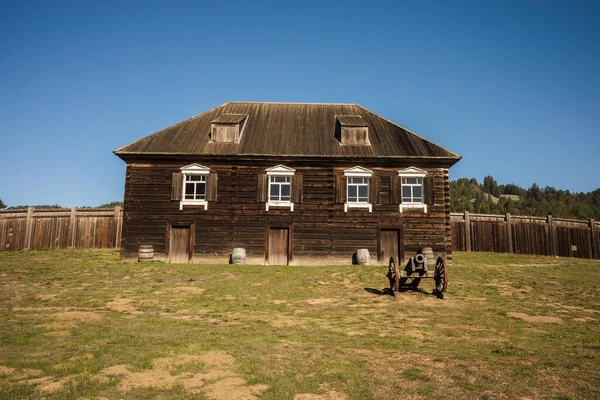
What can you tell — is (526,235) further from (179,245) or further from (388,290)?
(179,245)

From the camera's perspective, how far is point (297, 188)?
20828 mm

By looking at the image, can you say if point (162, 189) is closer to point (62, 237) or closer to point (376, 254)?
point (62, 237)

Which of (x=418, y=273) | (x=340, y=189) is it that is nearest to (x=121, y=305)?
(x=418, y=273)

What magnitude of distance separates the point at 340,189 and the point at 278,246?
14.8 feet

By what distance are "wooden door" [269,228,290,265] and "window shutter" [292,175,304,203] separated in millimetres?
1707

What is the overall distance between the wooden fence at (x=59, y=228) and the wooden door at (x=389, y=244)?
54.5 ft

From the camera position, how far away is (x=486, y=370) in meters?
6.40

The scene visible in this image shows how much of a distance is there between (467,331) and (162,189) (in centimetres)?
1680

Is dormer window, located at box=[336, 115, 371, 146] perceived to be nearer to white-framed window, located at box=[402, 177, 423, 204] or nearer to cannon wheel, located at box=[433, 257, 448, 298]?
white-framed window, located at box=[402, 177, 423, 204]

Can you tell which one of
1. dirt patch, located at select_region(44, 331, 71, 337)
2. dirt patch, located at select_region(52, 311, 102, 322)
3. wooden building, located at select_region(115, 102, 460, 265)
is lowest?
dirt patch, located at select_region(44, 331, 71, 337)

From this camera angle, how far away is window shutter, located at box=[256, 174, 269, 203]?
2075cm

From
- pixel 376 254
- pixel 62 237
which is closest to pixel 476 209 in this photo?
pixel 376 254

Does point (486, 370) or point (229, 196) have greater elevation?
point (229, 196)

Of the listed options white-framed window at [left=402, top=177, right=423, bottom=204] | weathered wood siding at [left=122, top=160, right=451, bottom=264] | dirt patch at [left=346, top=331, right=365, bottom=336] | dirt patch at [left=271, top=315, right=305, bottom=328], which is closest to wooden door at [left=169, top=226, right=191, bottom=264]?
weathered wood siding at [left=122, top=160, right=451, bottom=264]
